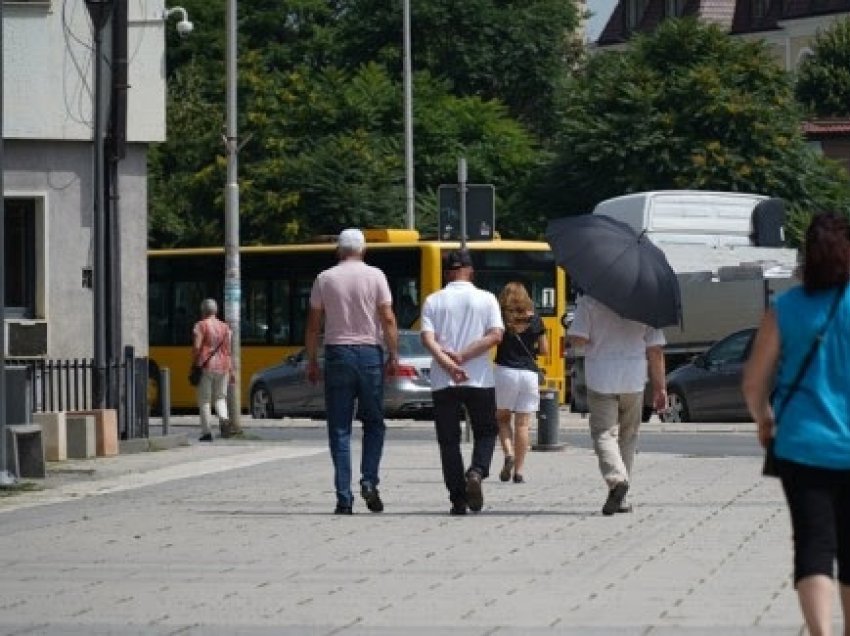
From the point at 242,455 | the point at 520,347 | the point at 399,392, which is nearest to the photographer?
the point at 520,347

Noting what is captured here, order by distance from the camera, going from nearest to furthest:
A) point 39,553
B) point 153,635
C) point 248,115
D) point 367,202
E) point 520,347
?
point 153,635 → point 39,553 → point 520,347 → point 367,202 → point 248,115

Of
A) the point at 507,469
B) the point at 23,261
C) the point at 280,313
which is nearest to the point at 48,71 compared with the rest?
the point at 23,261

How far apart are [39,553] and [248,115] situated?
55491 millimetres

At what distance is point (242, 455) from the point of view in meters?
27.1

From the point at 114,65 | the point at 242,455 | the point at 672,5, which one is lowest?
the point at 242,455

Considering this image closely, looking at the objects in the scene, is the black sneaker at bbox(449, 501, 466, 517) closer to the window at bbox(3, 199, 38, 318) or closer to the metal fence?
the metal fence

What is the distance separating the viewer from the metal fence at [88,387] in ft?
89.9

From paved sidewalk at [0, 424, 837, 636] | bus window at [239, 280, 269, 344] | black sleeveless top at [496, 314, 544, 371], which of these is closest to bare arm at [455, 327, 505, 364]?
paved sidewalk at [0, 424, 837, 636]

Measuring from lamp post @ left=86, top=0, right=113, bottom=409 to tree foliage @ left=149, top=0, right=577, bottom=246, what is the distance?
3394 centimetres

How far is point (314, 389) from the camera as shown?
133 ft

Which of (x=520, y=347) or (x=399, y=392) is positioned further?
(x=399, y=392)

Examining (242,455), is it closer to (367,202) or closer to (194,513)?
(194,513)

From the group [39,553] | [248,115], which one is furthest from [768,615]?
[248,115]

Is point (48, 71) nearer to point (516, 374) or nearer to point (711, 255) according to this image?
point (516, 374)
